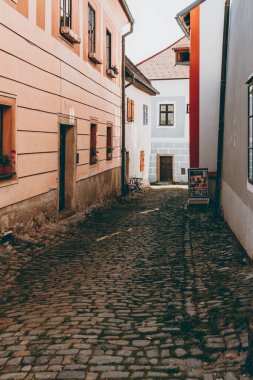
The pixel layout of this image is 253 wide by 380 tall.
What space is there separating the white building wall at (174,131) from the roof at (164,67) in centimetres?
36

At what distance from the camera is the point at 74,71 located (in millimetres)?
11430

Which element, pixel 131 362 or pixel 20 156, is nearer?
pixel 131 362

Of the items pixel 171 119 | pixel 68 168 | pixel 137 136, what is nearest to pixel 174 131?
pixel 171 119

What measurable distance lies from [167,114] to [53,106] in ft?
68.8

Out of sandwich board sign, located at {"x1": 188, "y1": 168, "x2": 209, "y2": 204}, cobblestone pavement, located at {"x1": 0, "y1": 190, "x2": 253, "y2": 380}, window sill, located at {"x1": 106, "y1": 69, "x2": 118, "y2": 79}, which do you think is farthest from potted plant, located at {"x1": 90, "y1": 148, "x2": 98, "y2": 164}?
cobblestone pavement, located at {"x1": 0, "y1": 190, "x2": 253, "y2": 380}

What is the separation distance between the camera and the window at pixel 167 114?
30.3 metres

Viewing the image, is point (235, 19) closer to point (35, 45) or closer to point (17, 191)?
point (35, 45)

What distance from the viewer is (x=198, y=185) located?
14.0 m

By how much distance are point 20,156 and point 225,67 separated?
5.94 meters

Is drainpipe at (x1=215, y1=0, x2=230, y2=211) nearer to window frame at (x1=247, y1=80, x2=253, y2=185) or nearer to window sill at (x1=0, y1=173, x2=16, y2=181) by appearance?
window frame at (x1=247, y1=80, x2=253, y2=185)

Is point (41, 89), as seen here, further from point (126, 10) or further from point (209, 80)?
point (126, 10)

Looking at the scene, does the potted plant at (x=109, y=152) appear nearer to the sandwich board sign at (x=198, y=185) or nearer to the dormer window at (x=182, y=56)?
the sandwich board sign at (x=198, y=185)

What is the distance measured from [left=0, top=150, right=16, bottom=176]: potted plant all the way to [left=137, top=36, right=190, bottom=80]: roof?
23218 millimetres

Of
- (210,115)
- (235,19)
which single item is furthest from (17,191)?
(210,115)
